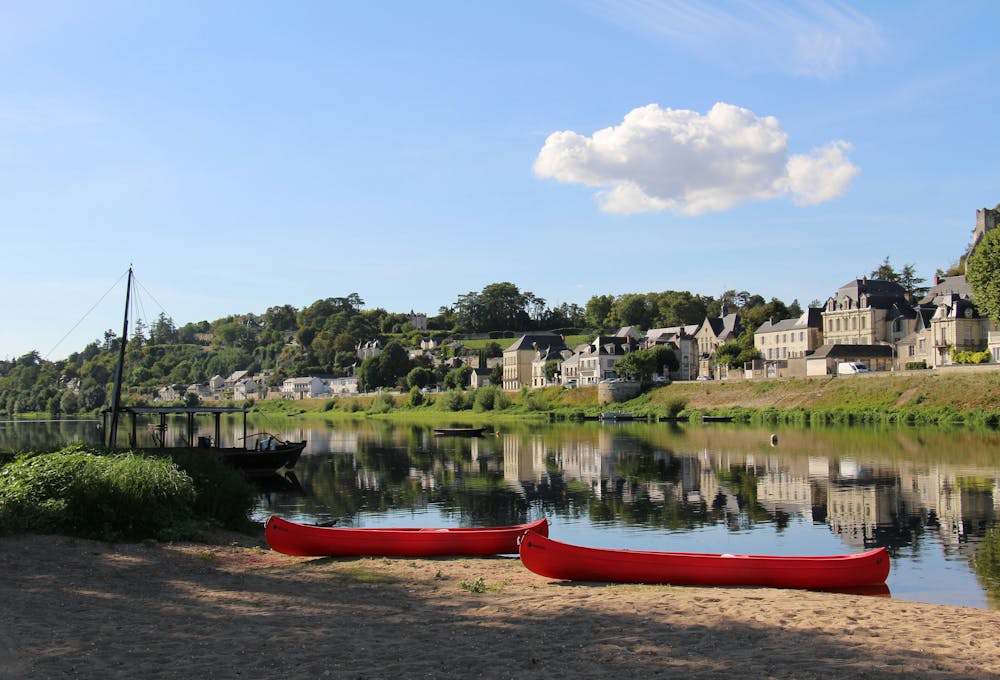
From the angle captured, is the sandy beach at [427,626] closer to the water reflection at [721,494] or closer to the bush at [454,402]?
the water reflection at [721,494]

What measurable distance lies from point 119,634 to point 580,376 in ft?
388

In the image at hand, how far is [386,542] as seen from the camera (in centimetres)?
1984

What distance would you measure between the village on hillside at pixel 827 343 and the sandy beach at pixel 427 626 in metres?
66.6

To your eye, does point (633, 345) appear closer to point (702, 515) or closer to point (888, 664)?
point (702, 515)

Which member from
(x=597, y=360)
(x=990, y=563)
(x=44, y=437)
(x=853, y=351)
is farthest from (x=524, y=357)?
(x=990, y=563)

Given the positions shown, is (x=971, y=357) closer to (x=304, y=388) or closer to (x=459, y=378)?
(x=459, y=378)

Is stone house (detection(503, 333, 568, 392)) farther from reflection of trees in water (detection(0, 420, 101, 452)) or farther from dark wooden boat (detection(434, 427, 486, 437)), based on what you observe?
reflection of trees in water (detection(0, 420, 101, 452))

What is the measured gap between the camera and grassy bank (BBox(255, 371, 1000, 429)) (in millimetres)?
68875

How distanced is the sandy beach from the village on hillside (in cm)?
6660

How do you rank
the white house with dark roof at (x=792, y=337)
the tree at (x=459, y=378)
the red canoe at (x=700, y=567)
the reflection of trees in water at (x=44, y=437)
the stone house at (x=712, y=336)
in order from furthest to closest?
the tree at (x=459, y=378) → the stone house at (x=712, y=336) → the white house with dark roof at (x=792, y=337) → the reflection of trees in water at (x=44, y=437) → the red canoe at (x=700, y=567)

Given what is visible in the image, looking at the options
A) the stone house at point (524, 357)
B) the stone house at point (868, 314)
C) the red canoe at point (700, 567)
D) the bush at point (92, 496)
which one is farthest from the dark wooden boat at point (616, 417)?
the red canoe at point (700, 567)

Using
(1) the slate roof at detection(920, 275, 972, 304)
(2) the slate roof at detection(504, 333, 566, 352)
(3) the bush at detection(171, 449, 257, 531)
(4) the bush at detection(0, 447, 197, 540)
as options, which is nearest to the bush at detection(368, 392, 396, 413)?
(2) the slate roof at detection(504, 333, 566, 352)

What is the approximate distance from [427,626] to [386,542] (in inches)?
277

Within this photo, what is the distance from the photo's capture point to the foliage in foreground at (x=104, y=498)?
63.0ft
